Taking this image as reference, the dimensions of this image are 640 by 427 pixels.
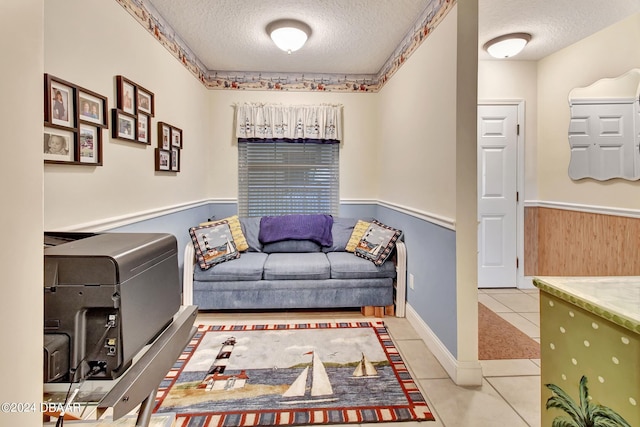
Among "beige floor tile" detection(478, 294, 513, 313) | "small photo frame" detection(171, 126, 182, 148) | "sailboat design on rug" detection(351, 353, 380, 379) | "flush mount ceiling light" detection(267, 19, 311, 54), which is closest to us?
"sailboat design on rug" detection(351, 353, 380, 379)

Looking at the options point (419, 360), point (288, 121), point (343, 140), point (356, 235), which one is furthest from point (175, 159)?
point (419, 360)

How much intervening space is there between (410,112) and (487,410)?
2.28 m

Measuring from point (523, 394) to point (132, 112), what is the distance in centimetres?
299

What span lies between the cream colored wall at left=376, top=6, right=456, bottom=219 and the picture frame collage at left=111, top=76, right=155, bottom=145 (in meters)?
2.07

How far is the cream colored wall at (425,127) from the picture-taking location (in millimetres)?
2176

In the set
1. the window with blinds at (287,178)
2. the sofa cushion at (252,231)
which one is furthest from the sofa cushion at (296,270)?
the window with blinds at (287,178)

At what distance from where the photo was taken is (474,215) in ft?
6.88

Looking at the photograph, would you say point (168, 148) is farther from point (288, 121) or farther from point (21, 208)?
point (21, 208)

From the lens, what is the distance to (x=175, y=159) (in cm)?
299

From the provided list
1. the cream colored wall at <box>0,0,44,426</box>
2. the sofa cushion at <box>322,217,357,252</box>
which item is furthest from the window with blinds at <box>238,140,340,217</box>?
the cream colored wall at <box>0,0,44,426</box>

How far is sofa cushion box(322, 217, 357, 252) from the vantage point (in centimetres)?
371

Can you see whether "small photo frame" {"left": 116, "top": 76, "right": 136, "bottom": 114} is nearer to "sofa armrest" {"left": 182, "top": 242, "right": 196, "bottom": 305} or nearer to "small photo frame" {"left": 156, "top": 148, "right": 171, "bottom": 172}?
"small photo frame" {"left": 156, "top": 148, "right": 171, "bottom": 172}

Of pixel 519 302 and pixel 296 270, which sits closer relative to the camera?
pixel 296 270

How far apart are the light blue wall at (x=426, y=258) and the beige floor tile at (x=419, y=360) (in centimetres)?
16
